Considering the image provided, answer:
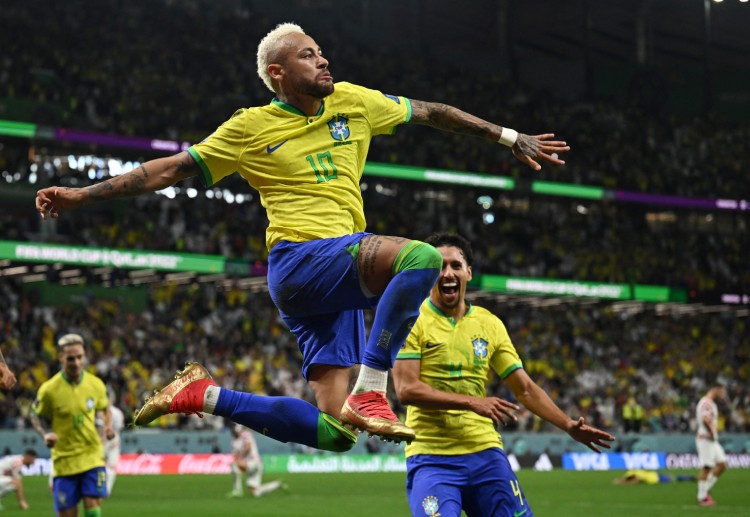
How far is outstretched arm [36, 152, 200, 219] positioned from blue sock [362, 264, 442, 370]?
4.27 feet

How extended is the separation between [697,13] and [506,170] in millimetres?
17946

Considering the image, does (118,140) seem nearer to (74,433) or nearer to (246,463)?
(246,463)

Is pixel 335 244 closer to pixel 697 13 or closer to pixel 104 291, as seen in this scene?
pixel 104 291

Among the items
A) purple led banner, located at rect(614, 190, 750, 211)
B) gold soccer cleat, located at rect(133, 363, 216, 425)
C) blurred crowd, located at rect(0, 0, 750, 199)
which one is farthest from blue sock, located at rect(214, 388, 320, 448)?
purple led banner, located at rect(614, 190, 750, 211)

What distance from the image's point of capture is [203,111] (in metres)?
41.0

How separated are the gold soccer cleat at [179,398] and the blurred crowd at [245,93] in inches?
1264

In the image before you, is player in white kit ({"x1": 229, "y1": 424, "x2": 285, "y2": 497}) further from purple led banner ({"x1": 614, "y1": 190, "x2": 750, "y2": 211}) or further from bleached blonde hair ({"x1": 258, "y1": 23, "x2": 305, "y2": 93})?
purple led banner ({"x1": 614, "y1": 190, "x2": 750, "y2": 211})

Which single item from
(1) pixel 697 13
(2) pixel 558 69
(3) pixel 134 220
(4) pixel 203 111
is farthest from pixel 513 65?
(3) pixel 134 220

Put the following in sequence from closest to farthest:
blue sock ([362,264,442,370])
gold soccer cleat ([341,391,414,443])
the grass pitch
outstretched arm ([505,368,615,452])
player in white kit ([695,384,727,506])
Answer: gold soccer cleat ([341,391,414,443])
blue sock ([362,264,442,370])
outstretched arm ([505,368,615,452])
the grass pitch
player in white kit ([695,384,727,506])

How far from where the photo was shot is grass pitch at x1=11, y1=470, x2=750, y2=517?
18562 millimetres

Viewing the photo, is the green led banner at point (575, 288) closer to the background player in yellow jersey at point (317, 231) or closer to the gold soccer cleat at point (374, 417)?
the background player in yellow jersey at point (317, 231)

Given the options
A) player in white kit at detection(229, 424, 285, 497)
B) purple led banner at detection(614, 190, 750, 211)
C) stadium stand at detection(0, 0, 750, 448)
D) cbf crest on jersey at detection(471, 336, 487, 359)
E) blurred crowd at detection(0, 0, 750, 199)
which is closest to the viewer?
cbf crest on jersey at detection(471, 336, 487, 359)

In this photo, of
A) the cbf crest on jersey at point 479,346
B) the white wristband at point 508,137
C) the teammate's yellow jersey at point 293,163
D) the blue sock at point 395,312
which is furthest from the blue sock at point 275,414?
the cbf crest on jersey at point 479,346

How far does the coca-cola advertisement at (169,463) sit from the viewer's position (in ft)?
93.8
